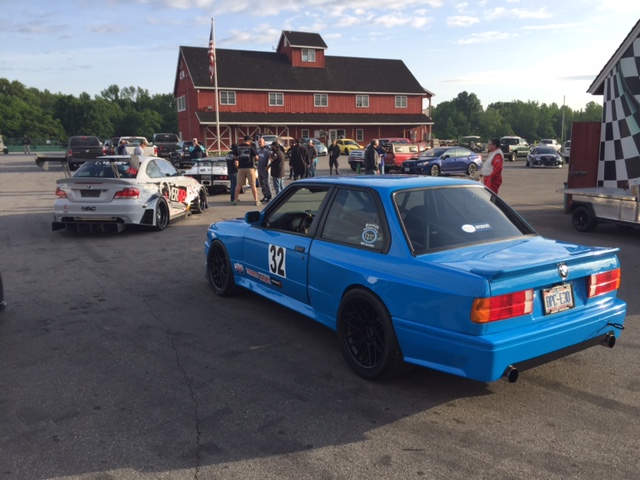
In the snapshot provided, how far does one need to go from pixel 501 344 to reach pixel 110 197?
868cm

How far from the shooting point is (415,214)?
4328mm

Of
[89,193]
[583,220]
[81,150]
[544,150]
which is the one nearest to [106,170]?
[89,193]

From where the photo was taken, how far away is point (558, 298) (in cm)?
383

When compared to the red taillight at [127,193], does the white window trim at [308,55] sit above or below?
above

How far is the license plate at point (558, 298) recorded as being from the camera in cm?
377

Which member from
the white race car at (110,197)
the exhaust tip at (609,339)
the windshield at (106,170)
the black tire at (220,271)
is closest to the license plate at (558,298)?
the exhaust tip at (609,339)

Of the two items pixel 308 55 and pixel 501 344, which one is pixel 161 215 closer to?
pixel 501 344

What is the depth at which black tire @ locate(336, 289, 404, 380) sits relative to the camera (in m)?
3.98

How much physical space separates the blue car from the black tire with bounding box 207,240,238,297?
1041 millimetres

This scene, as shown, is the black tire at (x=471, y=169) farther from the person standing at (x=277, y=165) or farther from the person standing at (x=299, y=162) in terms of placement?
the person standing at (x=277, y=165)

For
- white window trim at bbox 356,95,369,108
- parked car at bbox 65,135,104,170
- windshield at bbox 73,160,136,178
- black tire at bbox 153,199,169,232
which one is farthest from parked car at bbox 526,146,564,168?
windshield at bbox 73,160,136,178

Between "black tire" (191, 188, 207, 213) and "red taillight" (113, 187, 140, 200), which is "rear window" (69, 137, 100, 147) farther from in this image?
"red taillight" (113, 187, 140, 200)

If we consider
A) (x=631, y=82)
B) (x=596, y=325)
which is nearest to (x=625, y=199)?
(x=631, y=82)

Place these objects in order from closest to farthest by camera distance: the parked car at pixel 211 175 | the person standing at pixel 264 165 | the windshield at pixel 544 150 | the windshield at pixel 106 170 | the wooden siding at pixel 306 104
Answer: the windshield at pixel 106 170, the person standing at pixel 264 165, the parked car at pixel 211 175, the windshield at pixel 544 150, the wooden siding at pixel 306 104
